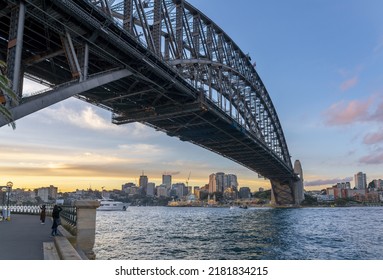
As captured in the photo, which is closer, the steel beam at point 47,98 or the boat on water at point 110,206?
the steel beam at point 47,98

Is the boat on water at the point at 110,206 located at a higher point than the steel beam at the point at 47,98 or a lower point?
lower

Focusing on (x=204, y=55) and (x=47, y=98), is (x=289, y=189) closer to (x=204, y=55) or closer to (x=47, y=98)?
(x=204, y=55)

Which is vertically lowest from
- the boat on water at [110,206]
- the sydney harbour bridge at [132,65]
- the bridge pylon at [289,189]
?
the boat on water at [110,206]

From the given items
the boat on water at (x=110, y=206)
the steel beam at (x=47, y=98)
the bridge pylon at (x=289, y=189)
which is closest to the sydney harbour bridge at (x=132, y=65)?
the steel beam at (x=47, y=98)

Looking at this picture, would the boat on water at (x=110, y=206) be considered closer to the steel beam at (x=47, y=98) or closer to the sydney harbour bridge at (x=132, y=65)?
the sydney harbour bridge at (x=132, y=65)

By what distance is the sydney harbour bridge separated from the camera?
22312mm

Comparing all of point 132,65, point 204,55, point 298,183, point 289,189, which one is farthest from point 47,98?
point 298,183

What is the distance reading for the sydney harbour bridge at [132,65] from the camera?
2231cm

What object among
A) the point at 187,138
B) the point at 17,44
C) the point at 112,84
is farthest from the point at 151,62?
the point at 187,138

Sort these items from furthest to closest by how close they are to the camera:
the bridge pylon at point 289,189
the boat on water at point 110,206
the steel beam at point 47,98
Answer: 1. the boat on water at point 110,206
2. the bridge pylon at point 289,189
3. the steel beam at point 47,98

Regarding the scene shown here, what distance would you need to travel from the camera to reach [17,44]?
1905 cm

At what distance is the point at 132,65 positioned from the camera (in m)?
32.1

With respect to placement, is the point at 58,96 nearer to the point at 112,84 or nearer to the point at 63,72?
the point at 63,72

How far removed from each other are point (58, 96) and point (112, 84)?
17663 mm
